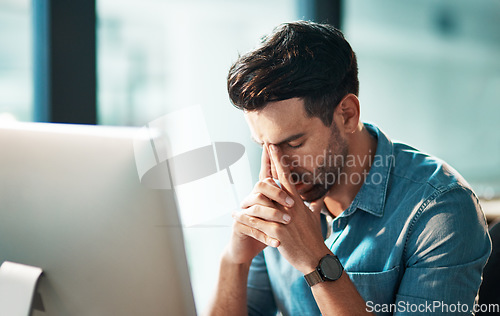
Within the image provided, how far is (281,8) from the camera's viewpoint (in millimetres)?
2414

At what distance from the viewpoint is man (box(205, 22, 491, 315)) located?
1070 mm

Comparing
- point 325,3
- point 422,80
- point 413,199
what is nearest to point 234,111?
point 325,3

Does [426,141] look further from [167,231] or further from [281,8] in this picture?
[167,231]

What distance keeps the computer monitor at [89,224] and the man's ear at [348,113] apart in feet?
2.24

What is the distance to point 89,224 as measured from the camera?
0.73m

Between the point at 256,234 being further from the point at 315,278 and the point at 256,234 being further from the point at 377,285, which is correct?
the point at 377,285

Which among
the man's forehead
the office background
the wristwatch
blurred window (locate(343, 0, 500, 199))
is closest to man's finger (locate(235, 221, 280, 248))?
the wristwatch

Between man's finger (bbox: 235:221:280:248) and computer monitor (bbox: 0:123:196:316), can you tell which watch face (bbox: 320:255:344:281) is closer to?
man's finger (bbox: 235:221:280:248)

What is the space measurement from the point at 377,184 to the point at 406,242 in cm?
17

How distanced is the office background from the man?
653mm

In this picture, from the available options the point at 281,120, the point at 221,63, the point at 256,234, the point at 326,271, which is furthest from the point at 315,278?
the point at 221,63

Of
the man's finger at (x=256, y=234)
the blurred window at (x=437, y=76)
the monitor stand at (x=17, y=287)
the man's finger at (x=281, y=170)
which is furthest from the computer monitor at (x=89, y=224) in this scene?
the blurred window at (x=437, y=76)

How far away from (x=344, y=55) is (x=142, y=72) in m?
0.91

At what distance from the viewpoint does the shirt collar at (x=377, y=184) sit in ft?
3.96
